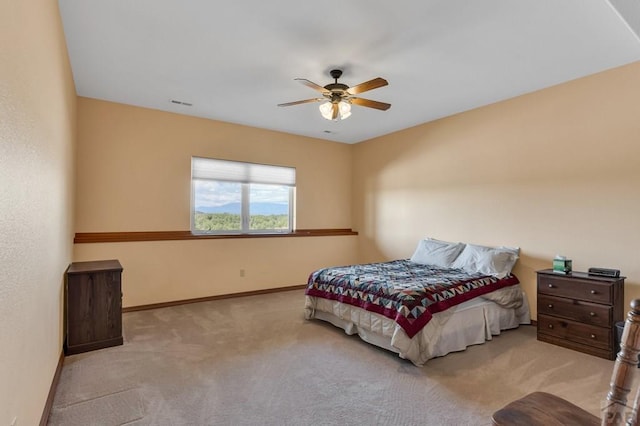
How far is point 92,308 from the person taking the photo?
3.12m

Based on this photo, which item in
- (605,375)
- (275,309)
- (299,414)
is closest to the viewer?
(299,414)

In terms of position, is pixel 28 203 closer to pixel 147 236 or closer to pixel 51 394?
pixel 51 394

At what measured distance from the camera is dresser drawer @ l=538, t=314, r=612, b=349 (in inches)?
116

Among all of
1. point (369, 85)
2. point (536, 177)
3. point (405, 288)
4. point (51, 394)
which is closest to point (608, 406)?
point (405, 288)

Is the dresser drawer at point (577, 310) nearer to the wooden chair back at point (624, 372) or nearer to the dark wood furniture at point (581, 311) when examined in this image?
the dark wood furniture at point (581, 311)

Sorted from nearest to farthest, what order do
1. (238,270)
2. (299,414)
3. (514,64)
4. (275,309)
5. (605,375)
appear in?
1. (299,414)
2. (605,375)
3. (514,64)
4. (275,309)
5. (238,270)

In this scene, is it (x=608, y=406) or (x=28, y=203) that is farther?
(x=28, y=203)

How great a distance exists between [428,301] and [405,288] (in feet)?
0.80

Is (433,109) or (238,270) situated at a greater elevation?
(433,109)

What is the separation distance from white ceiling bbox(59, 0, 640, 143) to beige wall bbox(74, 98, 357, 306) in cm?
48

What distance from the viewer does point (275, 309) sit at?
4.46 metres

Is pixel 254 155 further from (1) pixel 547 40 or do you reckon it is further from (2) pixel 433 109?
(1) pixel 547 40

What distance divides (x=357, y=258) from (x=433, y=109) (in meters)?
3.19

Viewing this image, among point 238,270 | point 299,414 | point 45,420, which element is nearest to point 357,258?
point 238,270
